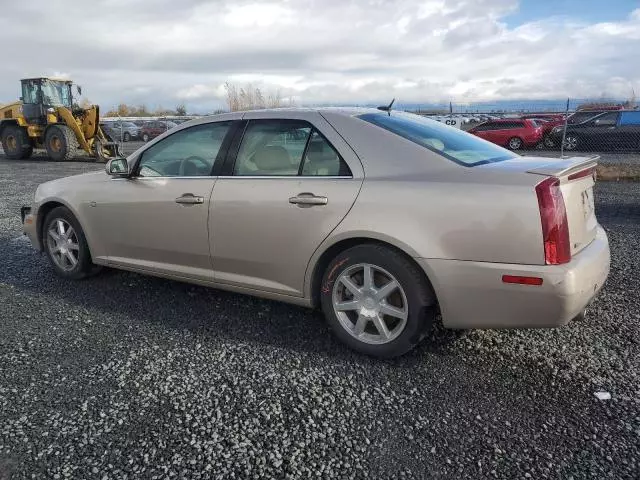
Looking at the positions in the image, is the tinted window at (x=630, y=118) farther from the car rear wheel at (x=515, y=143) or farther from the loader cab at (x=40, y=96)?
the loader cab at (x=40, y=96)

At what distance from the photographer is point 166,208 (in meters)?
4.07

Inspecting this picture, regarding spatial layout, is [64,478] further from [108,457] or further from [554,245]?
[554,245]

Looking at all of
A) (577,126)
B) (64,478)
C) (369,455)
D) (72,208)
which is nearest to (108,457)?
(64,478)

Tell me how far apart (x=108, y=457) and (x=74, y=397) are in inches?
25.7

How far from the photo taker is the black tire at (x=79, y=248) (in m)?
4.80

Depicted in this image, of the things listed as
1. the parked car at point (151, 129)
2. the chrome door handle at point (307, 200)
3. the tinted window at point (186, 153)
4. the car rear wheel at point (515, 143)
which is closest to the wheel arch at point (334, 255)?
the chrome door handle at point (307, 200)

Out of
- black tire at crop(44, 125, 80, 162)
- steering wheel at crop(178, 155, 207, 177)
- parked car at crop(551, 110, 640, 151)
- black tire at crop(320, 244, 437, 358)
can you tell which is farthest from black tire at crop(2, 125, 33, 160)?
black tire at crop(320, 244, 437, 358)

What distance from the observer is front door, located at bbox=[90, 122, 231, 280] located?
3.95 meters

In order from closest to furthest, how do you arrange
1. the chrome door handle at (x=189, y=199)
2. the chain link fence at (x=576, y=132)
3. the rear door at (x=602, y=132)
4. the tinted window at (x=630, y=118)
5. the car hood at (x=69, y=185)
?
Answer: the chrome door handle at (x=189, y=199) → the car hood at (x=69, y=185) → the tinted window at (x=630, y=118) → the chain link fence at (x=576, y=132) → the rear door at (x=602, y=132)

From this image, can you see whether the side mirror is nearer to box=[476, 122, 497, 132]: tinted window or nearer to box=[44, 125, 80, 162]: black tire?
box=[44, 125, 80, 162]: black tire

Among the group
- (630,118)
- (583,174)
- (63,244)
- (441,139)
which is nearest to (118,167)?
(63,244)

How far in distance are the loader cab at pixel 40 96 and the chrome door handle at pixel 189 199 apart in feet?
57.6

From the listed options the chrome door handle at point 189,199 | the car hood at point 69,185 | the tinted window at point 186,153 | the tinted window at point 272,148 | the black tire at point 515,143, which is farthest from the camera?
the black tire at point 515,143

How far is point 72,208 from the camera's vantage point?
15.5ft
